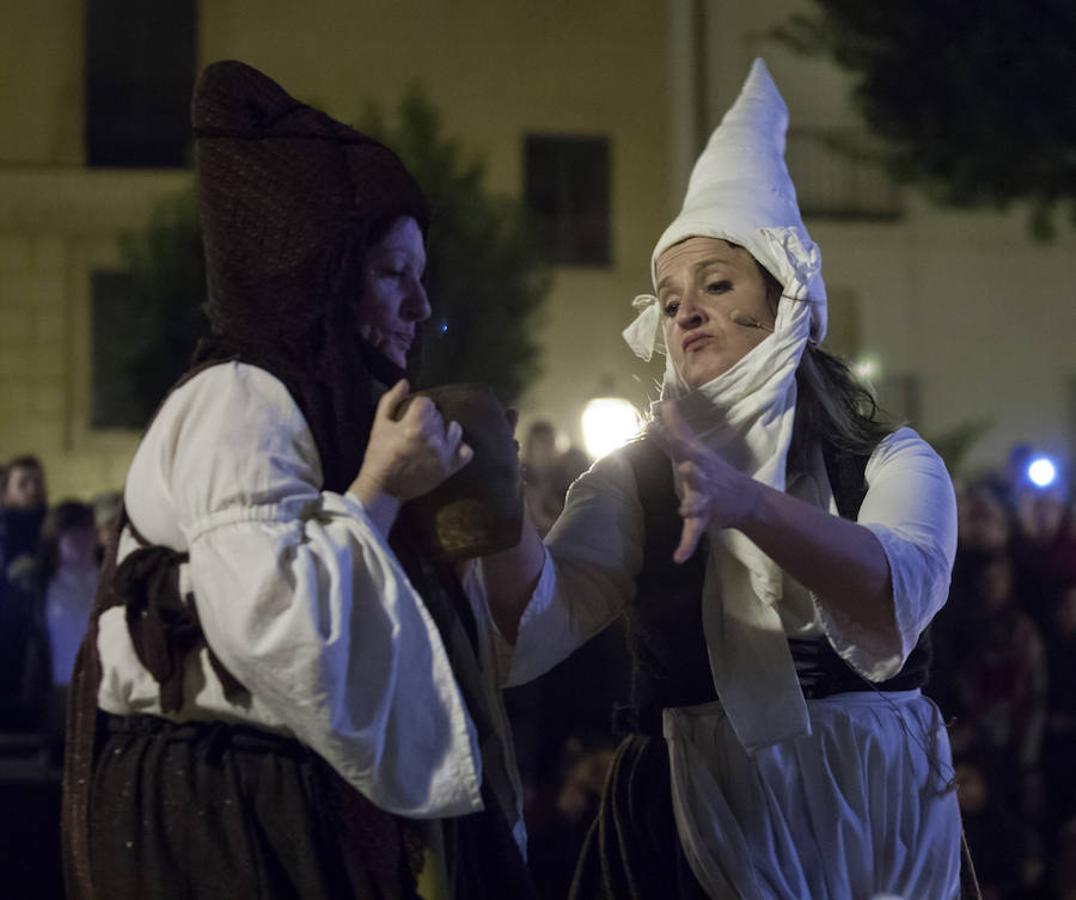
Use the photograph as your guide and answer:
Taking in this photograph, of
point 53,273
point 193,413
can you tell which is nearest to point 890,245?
point 53,273

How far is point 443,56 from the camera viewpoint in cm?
1415

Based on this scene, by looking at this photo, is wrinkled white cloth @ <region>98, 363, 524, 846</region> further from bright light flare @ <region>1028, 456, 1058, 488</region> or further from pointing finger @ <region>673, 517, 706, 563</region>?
bright light flare @ <region>1028, 456, 1058, 488</region>

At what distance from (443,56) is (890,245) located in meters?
4.46

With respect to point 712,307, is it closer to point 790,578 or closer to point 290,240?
point 790,578

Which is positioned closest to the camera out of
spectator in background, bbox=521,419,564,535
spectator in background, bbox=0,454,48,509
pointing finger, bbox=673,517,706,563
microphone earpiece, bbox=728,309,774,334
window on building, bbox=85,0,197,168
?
pointing finger, bbox=673,517,706,563

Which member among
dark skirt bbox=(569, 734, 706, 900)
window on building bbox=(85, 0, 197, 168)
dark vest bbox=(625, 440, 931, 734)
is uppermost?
window on building bbox=(85, 0, 197, 168)

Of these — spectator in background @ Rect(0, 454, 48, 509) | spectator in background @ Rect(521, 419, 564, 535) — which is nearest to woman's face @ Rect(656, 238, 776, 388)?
spectator in background @ Rect(521, 419, 564, 535)

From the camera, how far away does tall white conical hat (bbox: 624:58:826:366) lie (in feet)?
9.11

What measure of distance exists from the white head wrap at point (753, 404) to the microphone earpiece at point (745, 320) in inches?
1.8

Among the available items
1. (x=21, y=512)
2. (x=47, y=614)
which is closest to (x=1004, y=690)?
(x=47, y=614)

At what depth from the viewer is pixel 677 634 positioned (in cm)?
270

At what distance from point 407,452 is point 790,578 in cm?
78

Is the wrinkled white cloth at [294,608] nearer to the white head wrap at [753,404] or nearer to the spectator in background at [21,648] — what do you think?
the white head wrap at [753,404]

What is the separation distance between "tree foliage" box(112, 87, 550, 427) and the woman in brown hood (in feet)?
28.8
